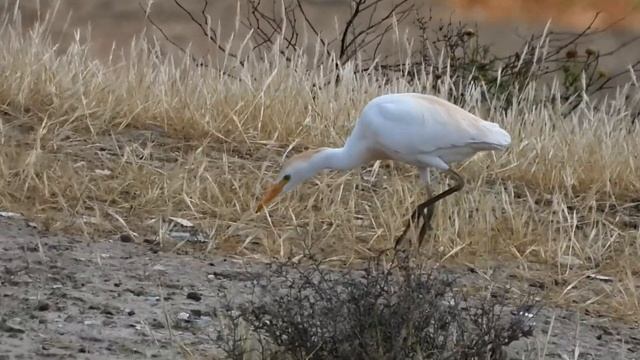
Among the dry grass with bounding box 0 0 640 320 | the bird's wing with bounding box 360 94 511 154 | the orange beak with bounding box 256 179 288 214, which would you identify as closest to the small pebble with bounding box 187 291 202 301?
the dry grass with bounding box 0 0 640 320

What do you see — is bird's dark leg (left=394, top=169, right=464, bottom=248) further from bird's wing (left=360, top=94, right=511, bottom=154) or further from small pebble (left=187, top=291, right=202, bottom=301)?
small pebble (left=187, top=291, right=202, bottom=301)

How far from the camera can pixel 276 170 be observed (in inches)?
259

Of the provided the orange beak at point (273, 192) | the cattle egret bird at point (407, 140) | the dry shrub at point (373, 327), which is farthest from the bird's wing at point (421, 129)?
the dry shrub at point (373, 327)

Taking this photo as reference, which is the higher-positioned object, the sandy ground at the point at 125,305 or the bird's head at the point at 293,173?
the bird's head at the point at 293,173

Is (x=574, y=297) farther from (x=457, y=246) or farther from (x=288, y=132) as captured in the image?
(x=288, y=132)

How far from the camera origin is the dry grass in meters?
5.71

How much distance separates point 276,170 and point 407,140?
1250mm

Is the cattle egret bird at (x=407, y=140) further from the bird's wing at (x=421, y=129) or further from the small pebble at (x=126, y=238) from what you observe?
the small pebble at (x=126, y=238)

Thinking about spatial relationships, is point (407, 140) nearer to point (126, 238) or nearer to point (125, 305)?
point (126, 238)

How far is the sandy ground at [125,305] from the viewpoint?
4.14m

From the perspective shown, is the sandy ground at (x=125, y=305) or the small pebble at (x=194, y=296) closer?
the sandy ground at (x=125, y=305)

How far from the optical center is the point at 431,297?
13.0ft

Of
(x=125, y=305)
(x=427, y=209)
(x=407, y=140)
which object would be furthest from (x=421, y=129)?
(x=125, y=305)

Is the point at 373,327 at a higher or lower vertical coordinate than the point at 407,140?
lower
